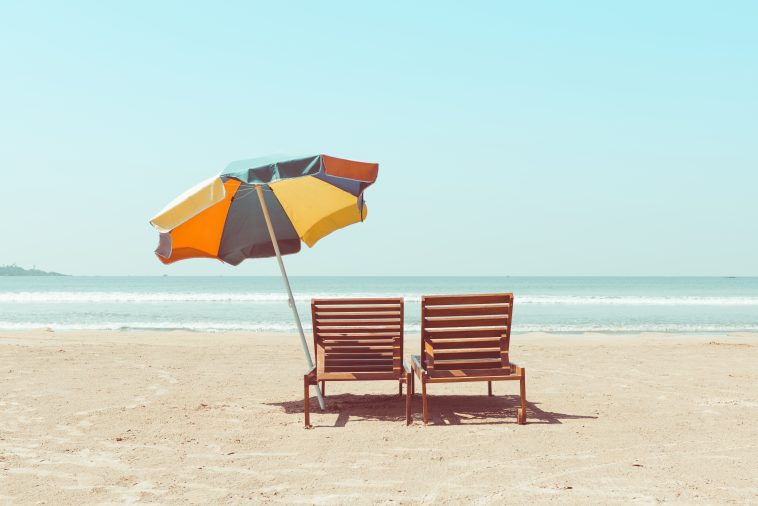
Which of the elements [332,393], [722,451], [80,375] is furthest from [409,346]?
[722,451]

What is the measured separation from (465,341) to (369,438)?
1316mm

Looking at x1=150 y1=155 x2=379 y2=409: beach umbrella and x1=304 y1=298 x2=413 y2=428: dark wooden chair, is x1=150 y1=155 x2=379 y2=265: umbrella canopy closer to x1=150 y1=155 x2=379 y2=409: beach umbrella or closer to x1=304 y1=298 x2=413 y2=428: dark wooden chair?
x1=150 y1=155 x2=379 y2=409: beach umbrella

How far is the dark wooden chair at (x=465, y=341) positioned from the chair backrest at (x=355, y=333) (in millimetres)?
529

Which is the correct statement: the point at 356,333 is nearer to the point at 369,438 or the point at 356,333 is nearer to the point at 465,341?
the point at 465,341

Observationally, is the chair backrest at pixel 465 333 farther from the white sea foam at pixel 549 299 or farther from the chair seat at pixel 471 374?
the white sea foam at pixel 549 299

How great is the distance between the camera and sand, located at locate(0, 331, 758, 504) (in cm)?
404

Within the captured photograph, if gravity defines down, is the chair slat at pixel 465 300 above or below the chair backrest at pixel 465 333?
above

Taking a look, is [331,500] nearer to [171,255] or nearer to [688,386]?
[171,255]

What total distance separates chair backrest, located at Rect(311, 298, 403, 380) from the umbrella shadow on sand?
0.47 metres

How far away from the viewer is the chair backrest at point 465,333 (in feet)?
19.5

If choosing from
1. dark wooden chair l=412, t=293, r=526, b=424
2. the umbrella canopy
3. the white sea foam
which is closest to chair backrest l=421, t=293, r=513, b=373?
dark wooden chair l=412, t=293, r=526, b=424

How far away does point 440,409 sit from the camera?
6.65 m

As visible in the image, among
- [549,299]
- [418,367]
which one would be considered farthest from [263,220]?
[549,299]

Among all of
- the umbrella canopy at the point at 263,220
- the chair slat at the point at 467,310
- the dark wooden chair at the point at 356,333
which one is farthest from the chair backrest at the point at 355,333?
the umbrella canopy at the point at 263,220
